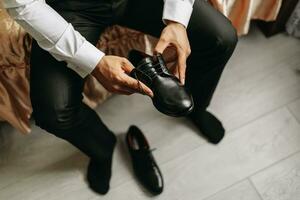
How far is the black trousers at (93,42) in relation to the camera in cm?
92

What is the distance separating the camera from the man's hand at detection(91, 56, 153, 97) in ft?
2.82

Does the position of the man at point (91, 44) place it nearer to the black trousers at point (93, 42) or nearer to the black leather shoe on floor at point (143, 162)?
the black trousers at point (93, 42)

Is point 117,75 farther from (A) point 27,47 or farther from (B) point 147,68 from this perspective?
(A) point 27,47

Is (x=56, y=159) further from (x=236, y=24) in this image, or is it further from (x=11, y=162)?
(x=236, y=24)

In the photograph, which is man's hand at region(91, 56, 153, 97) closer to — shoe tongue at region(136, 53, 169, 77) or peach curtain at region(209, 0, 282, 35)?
shoe tongue at region(136, 53, 169, 77)

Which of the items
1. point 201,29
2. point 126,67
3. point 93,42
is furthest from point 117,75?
point 201,29

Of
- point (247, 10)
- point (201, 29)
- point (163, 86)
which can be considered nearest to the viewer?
point (163, 86)

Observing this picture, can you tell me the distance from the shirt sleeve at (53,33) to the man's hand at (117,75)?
0.8 inches

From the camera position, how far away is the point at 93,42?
963mm

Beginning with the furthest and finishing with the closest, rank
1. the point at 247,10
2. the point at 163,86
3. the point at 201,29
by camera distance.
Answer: the point at 247,10
the point at 201,29
the point at 163,86

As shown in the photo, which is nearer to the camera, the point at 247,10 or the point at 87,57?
the point at 87,57

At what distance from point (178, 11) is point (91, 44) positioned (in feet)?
0.75

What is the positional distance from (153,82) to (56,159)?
611 millimetres

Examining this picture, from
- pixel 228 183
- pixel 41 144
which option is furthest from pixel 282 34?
pixel 41 144
